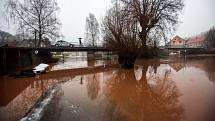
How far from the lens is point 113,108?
23.4ft

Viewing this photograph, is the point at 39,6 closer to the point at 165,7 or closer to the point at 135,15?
the point at 135,15

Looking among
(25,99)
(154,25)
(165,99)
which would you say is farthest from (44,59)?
(165,99)

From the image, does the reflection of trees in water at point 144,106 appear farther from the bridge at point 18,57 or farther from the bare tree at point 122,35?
the bridge at point 18,57

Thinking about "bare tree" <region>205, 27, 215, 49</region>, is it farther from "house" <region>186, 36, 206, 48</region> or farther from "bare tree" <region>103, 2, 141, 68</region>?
"bare tree" <region>103, 2, 141, 68</region>

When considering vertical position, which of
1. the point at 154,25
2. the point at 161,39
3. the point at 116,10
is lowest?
the point at 161,39

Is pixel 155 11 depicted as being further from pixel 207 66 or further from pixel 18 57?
pixel 18 57

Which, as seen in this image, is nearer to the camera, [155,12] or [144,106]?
[144,106]

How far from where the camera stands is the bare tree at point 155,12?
24.3 m

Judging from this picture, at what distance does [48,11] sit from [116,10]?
10052 millimetres

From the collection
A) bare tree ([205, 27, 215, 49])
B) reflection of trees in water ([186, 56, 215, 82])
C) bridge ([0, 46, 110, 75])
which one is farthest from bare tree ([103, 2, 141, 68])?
bare tree ([205, 27, 215, 49])

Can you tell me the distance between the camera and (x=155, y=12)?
2588cm

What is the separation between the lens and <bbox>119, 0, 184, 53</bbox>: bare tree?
24312mm

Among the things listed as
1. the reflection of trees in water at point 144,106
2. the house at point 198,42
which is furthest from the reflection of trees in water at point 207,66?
the reflection of trees in water at point 144,106

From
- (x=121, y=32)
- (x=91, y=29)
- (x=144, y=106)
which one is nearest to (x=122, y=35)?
(x=121, y=32)
